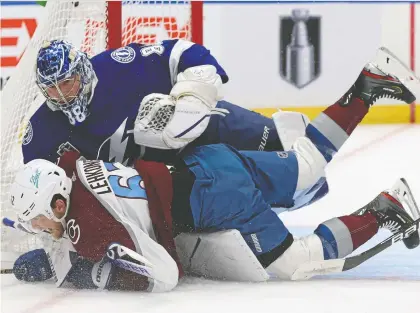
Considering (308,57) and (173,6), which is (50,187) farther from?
(308,57)

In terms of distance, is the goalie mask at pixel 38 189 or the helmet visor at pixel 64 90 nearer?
the goalie mask at pixel 38 189

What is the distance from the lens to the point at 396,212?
2.77 m

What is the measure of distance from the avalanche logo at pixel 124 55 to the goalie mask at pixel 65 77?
0.19 metres

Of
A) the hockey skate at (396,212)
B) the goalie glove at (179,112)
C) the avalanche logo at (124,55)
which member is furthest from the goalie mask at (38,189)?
the hockey skate at (396,212)

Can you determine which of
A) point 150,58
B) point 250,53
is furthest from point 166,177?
point 250,53

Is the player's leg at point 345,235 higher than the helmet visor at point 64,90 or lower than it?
lower

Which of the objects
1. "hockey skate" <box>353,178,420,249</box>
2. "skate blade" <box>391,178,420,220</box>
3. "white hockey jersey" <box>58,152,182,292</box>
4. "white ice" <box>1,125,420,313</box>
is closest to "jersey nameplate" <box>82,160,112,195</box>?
"white hockey jersey" <box>58,152,182,292</box>

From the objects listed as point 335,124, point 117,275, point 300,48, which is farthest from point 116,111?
point 300,48

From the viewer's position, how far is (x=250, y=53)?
5.20m

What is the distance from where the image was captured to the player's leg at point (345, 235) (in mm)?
2646

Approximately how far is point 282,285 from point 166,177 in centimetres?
41

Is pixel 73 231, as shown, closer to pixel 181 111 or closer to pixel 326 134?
pixel 181 111

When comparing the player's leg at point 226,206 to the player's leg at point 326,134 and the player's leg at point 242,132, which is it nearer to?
the player's leg at point 326,134

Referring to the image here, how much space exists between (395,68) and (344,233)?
0.51 metres
